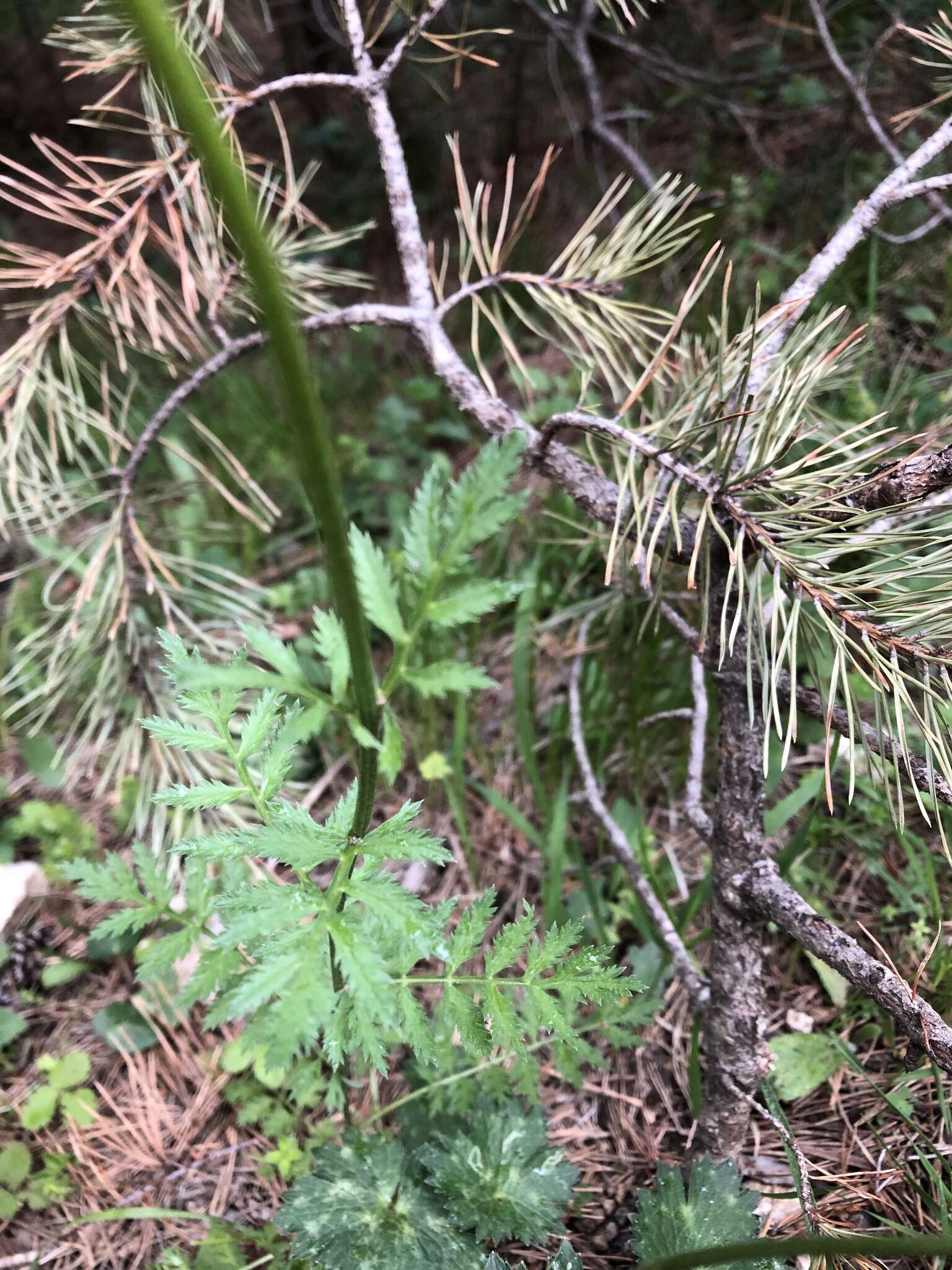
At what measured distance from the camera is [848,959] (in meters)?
0.82

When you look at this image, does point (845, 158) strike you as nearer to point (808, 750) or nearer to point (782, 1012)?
point (808, 750)

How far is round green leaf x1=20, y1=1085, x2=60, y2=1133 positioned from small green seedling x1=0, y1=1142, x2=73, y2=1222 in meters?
0.04

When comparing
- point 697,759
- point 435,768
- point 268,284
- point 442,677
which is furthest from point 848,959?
point 435,768

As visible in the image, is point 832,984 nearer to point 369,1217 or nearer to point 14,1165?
point 369,1217

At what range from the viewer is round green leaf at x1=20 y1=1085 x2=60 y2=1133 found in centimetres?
135

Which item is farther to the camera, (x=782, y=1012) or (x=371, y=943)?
(x=782, y=1012)

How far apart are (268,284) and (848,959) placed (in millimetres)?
868

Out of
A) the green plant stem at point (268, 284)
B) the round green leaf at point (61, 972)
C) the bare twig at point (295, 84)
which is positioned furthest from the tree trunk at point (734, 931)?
the round green leaf at point (61, 972)

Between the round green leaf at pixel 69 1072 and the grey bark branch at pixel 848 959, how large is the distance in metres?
1.28

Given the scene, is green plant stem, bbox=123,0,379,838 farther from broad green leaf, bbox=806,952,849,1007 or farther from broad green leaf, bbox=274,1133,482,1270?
broad green leaf, bbox=806,952,849,1007

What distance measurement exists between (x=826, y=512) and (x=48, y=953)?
69.9 inches

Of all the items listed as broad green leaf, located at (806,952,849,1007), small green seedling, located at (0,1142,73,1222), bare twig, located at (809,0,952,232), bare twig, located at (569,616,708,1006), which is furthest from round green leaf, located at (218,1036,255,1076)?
bare twig, located at (809,0,952,232)

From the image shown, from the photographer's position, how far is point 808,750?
1677 millimetres

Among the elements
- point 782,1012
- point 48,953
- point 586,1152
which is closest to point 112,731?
point 48,953
